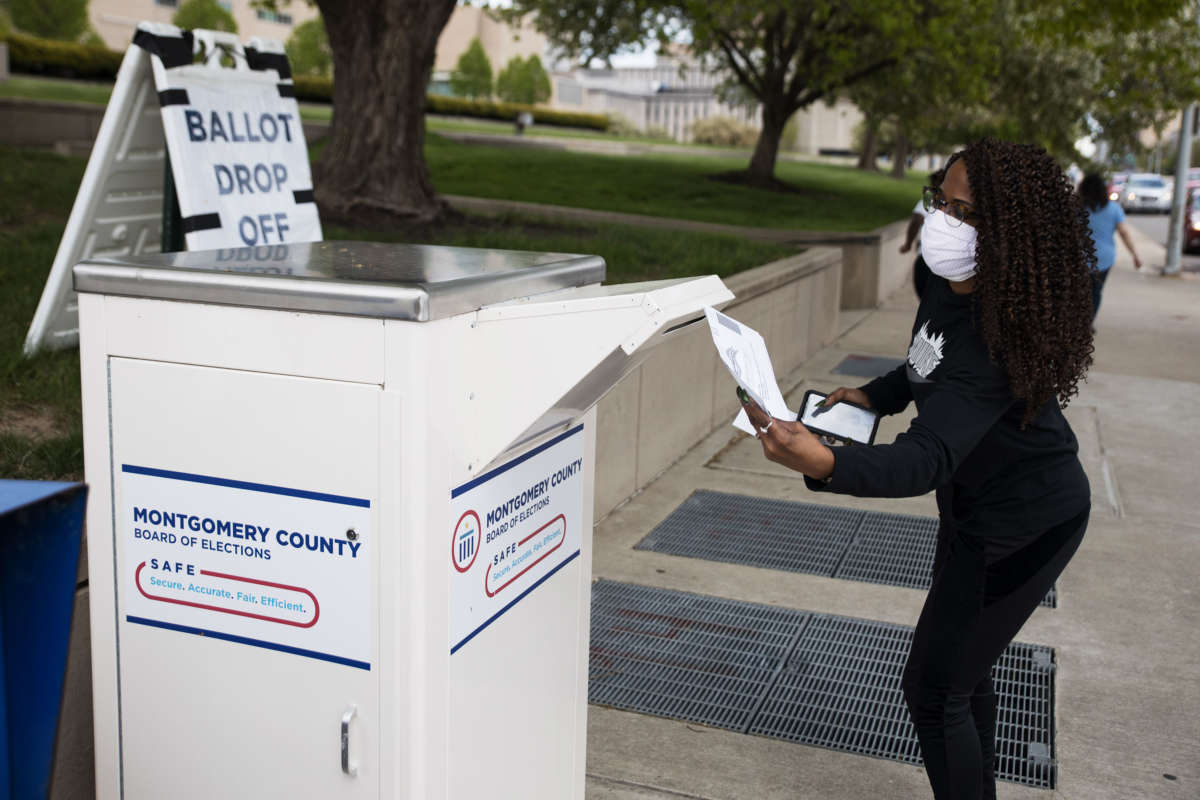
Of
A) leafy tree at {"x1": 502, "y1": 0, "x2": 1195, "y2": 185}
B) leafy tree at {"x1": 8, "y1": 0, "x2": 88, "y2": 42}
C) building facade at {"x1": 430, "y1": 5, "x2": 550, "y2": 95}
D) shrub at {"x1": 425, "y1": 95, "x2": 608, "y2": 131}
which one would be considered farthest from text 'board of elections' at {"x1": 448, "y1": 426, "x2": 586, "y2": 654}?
building facade at {"x1": 430, "y1": 5, "x2": 550, "y2": 95}

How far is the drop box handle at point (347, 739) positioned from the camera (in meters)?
2.15

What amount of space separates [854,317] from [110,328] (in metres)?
12.1

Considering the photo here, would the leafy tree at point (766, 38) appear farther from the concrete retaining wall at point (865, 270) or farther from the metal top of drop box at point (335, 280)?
the metal top of drop box at point (335, 280)

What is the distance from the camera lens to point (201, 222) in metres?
4.86

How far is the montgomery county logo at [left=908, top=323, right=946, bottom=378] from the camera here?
2652 millimetres

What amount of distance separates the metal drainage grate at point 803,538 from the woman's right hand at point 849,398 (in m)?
2.25

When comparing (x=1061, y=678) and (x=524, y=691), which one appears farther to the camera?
(x=1061, y=678)

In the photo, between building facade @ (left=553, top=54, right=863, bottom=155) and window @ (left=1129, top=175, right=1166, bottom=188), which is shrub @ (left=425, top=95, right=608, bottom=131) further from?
window @ (left=1129, top=175, right=1166, bottom=188)

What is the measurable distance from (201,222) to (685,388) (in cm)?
308

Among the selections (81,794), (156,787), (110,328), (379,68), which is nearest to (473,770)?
(156,787)

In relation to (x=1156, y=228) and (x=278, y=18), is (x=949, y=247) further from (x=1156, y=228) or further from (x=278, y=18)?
(x=278, y=18)

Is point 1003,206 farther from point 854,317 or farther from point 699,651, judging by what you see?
point 854,317

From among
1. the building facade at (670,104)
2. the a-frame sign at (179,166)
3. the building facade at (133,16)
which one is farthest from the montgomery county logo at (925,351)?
the building facade at (670,104)

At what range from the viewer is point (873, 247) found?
559 inches
